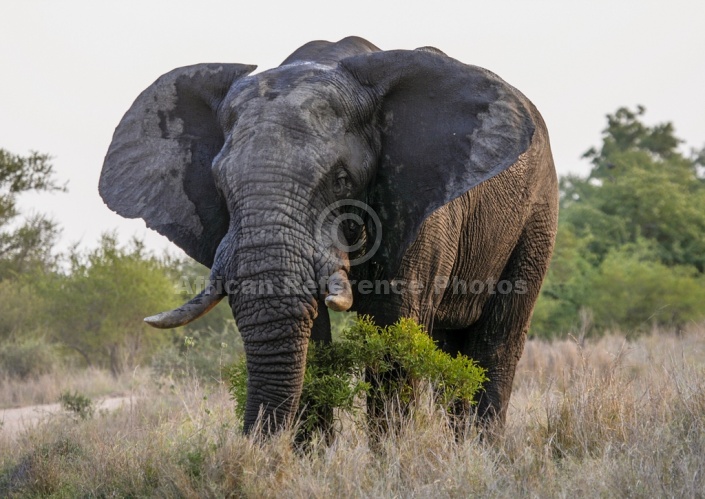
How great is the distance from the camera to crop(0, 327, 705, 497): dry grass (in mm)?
4715

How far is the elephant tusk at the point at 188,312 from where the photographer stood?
16.3 ft

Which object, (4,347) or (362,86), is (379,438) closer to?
(362,86)

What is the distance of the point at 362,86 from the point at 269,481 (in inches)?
86.9

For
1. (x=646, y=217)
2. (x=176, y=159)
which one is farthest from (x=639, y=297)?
(x=176, y=159)

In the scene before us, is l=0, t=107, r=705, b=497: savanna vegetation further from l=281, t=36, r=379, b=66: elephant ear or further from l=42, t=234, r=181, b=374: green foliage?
l=42, t=234, r=181, b=374: green foliage

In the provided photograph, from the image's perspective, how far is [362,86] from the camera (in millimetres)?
5566

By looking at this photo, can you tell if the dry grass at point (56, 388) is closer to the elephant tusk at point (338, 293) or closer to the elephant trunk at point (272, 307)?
the elephant trunk at point (272, 307)

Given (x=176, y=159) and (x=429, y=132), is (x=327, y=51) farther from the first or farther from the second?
(x=176, y=159)

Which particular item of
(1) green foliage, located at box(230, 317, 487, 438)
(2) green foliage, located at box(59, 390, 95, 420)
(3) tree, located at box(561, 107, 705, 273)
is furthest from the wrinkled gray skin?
(3) tree, located at box(561, 107, 705, 273)

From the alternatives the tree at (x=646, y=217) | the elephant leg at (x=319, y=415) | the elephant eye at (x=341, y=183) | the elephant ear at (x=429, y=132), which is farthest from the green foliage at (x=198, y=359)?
the tree at (x=646, y=217)

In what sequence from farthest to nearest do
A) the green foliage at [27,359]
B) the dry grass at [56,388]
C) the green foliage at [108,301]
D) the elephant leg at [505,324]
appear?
the green foliage at [108,301]
the green foliage at [27,359]
the dry grass at [56,388]
the elephant leg at [505,324]

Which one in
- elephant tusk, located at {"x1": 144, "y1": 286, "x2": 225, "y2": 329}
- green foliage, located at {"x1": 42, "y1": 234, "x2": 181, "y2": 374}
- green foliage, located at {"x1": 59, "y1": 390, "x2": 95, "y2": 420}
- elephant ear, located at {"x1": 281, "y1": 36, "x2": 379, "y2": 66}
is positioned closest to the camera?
elephant tusk, located at {"x1": 144, "y1": 286, "x2": 225, "y2": 329}

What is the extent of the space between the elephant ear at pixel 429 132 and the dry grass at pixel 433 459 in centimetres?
111

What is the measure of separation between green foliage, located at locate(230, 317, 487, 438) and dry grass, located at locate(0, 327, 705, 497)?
0.68 feet
